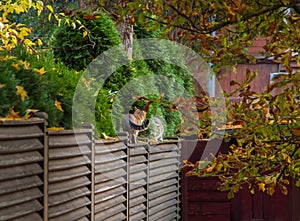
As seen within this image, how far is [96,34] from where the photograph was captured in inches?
330

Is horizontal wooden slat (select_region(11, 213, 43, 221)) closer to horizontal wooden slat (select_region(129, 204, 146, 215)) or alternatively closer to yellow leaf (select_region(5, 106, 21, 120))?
yellow leaf (select_region(5, 106, 21, 120))

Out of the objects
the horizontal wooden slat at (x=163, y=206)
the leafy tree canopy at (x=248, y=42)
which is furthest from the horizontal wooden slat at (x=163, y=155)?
the leafy tree canopy at (x=248, y=42)

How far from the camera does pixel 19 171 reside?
14.9 ft

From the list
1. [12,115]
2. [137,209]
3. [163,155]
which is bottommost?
[137,209]

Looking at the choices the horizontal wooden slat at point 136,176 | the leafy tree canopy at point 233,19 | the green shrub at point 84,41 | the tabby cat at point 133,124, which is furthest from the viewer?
the green shrub at point 84,41

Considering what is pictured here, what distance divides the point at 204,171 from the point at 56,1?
52.9ft

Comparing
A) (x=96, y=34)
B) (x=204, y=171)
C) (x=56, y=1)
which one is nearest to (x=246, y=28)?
(x=204, y=171)

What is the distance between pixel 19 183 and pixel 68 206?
1045 mm

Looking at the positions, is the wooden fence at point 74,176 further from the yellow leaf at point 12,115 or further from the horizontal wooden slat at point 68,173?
the yellow leaf at point 12,115

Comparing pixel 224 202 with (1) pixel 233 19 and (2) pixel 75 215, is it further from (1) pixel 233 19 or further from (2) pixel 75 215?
(1) pixel 233 19

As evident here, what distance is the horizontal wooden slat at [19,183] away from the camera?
433cm

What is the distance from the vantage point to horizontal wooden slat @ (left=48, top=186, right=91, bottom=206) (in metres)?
5.22

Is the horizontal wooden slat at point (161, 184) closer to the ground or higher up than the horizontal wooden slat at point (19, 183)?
closer to the ground

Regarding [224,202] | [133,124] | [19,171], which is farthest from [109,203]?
[224,202]
